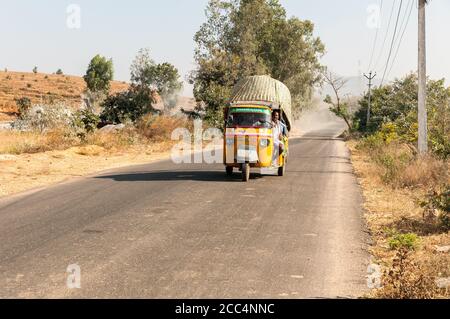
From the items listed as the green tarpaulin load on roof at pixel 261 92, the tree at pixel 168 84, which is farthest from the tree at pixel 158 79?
the green tarpaulin load on roof at pixel 261 92

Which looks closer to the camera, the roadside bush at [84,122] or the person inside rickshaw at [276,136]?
the person inside rickshaw at [276,136]

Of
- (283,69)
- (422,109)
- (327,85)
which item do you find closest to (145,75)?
(283,69)

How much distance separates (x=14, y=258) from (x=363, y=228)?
5.89 metres

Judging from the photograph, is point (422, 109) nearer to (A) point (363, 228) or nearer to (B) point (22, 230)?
(A) point (363, 228)

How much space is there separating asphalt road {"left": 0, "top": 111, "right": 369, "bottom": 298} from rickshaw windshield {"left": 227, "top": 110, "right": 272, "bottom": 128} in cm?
200

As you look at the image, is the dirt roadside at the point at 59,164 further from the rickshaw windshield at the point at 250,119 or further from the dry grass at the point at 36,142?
the rickshaw windshield at the point at 250,119

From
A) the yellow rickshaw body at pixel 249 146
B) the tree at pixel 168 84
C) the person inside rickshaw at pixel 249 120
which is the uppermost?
the tree at pixel 168 84

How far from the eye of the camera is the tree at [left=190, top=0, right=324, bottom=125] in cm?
4747

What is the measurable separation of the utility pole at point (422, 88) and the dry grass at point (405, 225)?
68 centimetres

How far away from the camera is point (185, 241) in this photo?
8344mm

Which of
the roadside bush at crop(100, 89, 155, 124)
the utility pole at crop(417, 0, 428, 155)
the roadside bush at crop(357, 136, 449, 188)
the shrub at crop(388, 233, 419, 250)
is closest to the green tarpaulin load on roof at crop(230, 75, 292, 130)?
the roadside bush at crop(357, 136, 449, 188)

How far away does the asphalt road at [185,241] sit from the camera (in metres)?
6.11
